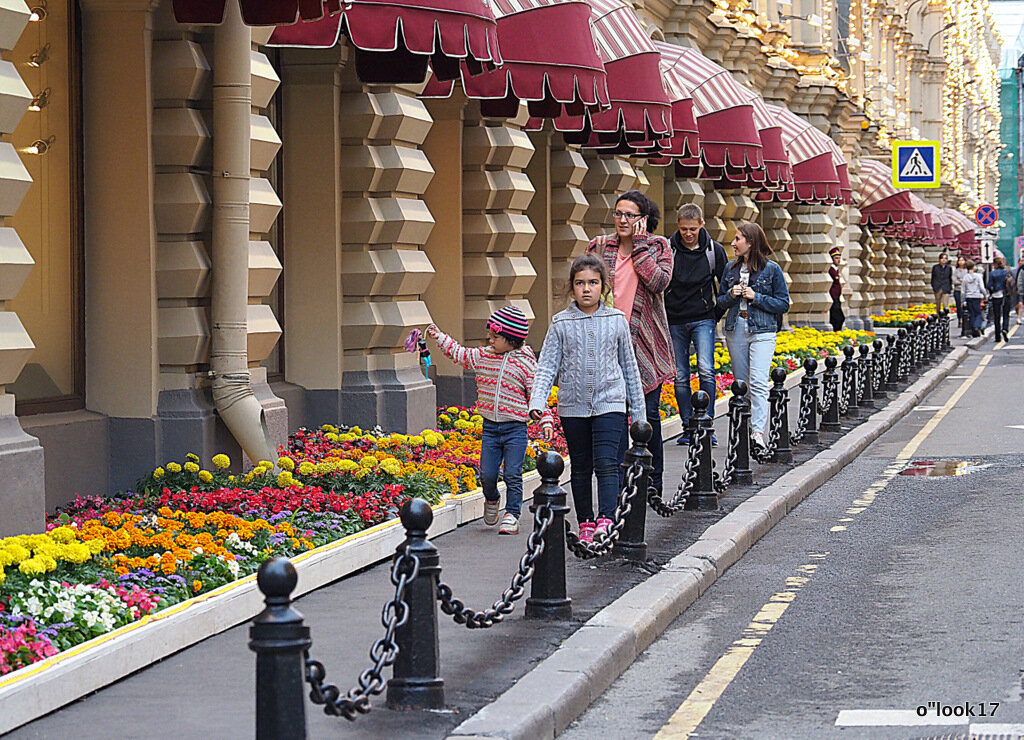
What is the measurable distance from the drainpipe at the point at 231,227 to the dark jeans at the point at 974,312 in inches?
1480

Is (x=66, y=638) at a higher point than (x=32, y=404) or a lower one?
lower

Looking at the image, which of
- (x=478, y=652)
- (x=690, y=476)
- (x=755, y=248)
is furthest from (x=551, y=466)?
(x=755, y=248)

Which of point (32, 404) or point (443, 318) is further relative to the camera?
point (443, 318)

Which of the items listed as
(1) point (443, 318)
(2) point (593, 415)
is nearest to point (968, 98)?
(1) point (443, 318)

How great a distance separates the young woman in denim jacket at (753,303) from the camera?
1484 centimetres

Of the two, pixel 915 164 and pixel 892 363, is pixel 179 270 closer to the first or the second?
pixel 892 363

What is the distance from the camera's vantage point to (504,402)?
10453 millimetres

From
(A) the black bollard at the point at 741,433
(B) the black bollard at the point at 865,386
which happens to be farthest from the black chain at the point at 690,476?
(B) the black bollard at the point at 865,386

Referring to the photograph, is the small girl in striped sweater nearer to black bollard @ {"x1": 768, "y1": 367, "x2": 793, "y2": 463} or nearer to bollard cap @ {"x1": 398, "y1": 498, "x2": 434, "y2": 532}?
bollard cap @ {"x1": 398, "y1": 498, "x2": 434, "y2": 532}

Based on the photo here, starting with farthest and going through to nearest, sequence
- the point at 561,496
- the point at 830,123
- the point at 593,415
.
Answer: the point at 830,123, the point at 593,415, the point at 561,496

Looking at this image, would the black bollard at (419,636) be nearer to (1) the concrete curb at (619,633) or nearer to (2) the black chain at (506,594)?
(2) the black chain at (506,594)

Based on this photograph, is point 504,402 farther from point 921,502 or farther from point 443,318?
point 443,318

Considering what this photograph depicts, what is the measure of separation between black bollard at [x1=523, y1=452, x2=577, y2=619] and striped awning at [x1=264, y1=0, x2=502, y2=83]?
142 inches

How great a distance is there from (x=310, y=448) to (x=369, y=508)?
203 cm
